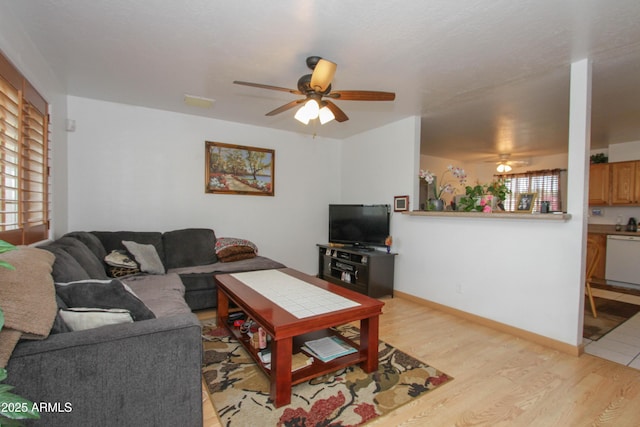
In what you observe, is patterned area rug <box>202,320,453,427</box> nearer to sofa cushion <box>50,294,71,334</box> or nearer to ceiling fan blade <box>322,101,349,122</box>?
sofa cushion <box>50,294,71,334</box>

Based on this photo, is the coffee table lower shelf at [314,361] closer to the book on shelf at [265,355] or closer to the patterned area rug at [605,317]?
the book on shelf at [265,355]

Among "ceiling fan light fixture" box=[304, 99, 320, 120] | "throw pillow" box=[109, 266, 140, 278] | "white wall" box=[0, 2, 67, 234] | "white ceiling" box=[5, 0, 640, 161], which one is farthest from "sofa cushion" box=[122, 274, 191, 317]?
"white ceiling" box=[5, 0, 640, 161]

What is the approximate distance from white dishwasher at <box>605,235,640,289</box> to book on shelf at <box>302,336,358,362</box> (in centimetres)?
503

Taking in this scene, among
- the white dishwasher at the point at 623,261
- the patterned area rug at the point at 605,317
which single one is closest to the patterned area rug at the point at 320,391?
the patterned area rug at the point at 605,317

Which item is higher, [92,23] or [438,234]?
[92,23]

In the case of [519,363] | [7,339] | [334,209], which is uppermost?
[334,209]

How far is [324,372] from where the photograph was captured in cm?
191

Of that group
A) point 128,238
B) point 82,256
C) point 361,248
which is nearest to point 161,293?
point 82,256

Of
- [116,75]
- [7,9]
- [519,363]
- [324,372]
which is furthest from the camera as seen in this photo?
[116,75]

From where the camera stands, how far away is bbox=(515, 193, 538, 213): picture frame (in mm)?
2965

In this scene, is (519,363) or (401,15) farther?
(519,363)

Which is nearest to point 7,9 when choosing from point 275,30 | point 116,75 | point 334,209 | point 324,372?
point 116,75

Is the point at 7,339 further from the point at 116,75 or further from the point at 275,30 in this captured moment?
the point at 116,75

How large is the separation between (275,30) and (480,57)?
1.56m
